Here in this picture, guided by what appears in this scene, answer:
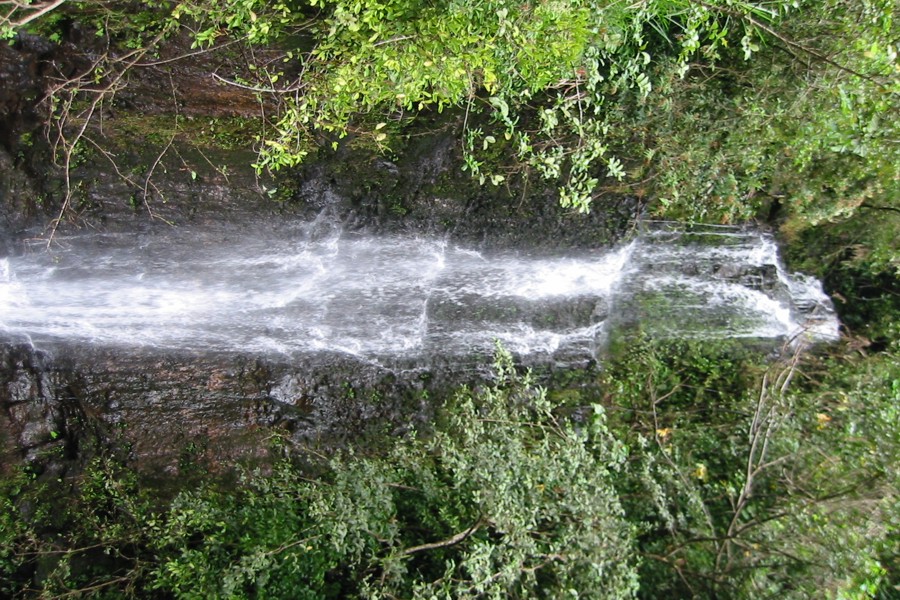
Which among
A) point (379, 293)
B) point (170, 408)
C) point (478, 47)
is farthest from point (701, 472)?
point (170, 408)

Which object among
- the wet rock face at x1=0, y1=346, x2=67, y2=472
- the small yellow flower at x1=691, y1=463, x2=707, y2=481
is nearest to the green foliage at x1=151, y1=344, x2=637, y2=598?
the small yellow flower at x1=691, y1=463, x2=707, y2=481

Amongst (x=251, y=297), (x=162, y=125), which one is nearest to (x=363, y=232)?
(x=251, y=297)

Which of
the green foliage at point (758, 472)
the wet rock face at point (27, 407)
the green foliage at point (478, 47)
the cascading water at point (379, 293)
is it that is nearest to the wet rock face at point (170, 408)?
the wet rock face at point (27, 407)

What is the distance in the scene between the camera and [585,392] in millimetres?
6203

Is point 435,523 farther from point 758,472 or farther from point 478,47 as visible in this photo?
point 478,47

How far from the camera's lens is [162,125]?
5.69m

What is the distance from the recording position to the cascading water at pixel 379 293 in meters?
5.81

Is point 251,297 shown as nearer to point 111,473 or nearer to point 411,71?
point 111,473

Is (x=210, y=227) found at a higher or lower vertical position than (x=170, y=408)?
higher

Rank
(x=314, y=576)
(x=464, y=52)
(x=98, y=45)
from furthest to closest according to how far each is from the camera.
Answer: (x=98, y=45) < (x=314, y=576) < (x=464, y=52)

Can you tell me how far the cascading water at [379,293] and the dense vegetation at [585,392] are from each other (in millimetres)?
418

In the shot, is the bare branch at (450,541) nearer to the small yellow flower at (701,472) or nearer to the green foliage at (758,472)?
the green foliage at (758,472)

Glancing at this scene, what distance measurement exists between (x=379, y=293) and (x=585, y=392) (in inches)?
88.3

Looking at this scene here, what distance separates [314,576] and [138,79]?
4.44 m
